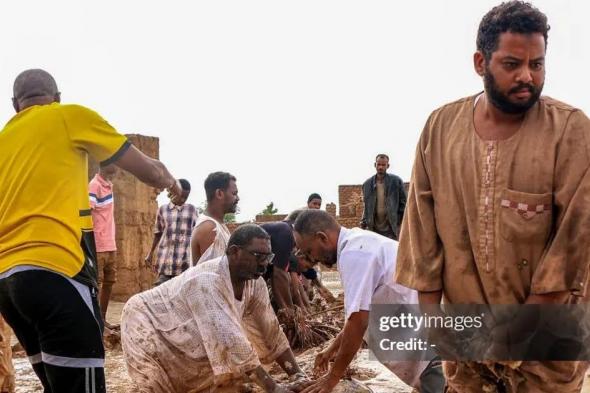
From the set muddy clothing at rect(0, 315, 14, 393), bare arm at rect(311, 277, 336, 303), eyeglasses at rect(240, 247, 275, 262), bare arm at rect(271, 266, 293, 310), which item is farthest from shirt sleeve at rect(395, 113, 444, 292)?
bare arm at rect(311, 277, 336, 303)

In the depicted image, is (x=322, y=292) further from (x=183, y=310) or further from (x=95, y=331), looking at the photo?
(x=95, y=331)

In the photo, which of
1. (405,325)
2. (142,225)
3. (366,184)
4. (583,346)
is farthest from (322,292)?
(583,346)

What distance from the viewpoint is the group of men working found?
Result: 1.91 m

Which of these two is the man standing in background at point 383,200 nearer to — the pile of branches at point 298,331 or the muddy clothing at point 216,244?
the pile of branches at point 298,331

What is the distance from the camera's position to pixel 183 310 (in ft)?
13.4

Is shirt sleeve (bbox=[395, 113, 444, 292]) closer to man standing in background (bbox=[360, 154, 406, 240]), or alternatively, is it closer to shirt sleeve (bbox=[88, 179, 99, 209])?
shirt sleeve (bbox=[88, 179, 99, 209])

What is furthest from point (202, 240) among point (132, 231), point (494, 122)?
point (132, 231)

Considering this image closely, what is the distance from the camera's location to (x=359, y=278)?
3258 mm

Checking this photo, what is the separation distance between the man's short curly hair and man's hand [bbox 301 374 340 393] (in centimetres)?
193

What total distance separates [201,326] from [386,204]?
5.52m

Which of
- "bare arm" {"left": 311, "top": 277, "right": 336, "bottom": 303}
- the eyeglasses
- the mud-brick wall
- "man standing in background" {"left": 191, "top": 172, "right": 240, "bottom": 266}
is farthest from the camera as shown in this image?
the mud-brick wall

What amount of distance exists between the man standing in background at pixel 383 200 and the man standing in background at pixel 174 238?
2.86m

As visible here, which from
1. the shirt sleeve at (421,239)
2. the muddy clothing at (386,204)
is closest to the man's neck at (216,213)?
the shirt sleeve at (421,239)

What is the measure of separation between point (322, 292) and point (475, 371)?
6859 millimetres
